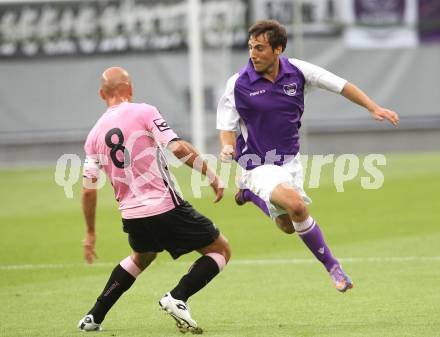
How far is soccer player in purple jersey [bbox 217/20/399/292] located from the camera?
9.41 metres

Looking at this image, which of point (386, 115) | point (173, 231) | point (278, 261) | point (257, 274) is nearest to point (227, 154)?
point (173, 231)

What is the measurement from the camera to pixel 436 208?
59.6 feet

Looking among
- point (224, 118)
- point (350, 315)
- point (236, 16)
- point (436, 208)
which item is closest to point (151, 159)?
point (224, 118)

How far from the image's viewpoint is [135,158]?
8.67 meters

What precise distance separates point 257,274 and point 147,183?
3.67 meters

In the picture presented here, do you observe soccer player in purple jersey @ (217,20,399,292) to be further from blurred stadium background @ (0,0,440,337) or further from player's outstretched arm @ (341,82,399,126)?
blurred stadium background @ (0,0,440,337)

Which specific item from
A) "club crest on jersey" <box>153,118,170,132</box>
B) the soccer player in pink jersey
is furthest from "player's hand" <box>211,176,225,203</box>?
"club crest on jersey" <box>153,118,170,132</box>

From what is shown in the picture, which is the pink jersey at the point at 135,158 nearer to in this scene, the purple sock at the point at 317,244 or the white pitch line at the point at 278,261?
the purple sock at the point at 317,244

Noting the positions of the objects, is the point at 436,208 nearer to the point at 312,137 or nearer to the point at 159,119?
the point at 159,119

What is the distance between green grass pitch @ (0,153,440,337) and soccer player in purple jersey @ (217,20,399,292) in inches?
39.4

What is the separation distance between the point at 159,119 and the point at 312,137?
75.9 ft

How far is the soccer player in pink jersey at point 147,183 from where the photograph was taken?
28.3ft

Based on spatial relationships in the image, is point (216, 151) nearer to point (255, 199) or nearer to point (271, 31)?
point (255, 199)

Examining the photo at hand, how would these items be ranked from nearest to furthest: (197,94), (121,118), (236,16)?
(121,118) → (197,94) → (236,16)
